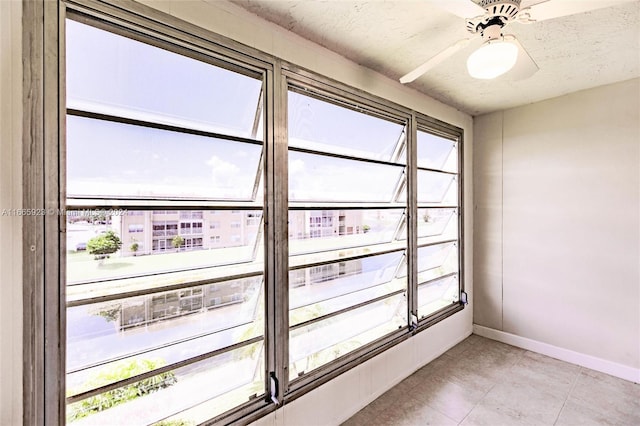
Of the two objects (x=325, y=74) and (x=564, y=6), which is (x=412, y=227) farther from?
(x=564, y=6)

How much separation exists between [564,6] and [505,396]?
264cm

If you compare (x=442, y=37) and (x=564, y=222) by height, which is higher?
(x=442, y=37)

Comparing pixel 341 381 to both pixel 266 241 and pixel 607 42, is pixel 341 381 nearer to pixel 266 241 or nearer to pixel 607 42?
pixel 266 241

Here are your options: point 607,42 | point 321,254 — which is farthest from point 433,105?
point 321,254

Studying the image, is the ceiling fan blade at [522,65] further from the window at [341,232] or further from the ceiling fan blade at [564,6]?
the window at [341,232]

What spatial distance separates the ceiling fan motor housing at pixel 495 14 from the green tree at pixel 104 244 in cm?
192

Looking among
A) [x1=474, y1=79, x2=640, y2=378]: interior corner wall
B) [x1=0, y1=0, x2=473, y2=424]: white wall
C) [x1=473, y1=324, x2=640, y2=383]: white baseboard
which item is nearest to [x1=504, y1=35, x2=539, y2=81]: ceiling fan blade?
[x1=0, y1=0, x2=473, y2=424]: white wall

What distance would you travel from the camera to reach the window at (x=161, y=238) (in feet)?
3.92

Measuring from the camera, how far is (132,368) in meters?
1.30

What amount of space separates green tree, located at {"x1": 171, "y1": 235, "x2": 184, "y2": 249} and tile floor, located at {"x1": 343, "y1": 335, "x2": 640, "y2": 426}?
68.4 inches

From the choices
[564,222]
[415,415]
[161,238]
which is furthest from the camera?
[564,222]

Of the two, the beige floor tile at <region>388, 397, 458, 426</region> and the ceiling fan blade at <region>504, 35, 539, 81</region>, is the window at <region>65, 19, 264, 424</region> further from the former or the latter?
the ceiling fan blade at <region>504, 35, 539, 81</region>

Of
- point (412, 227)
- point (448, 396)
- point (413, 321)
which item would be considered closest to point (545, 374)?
point (448, 396)

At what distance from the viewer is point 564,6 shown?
3.79 ft
